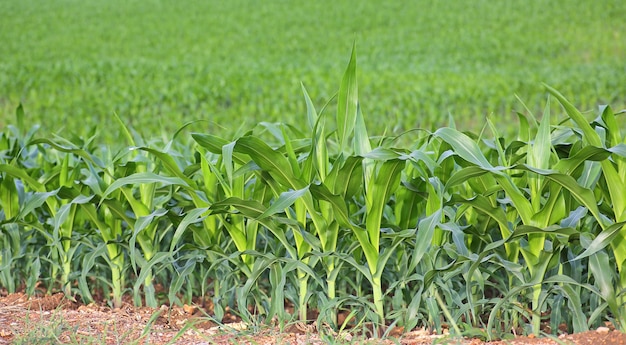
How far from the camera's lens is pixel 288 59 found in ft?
63.0

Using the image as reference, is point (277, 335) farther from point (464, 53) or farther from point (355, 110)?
point (464, 53)

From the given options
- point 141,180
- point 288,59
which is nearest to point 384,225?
point 141,180

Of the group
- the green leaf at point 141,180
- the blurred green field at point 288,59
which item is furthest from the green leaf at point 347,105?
the green leaf at point 141,180

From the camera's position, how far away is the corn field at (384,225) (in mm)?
2154

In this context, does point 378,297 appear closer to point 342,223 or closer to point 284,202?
point 342,223

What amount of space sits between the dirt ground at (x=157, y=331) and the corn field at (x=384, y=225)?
0.08 m

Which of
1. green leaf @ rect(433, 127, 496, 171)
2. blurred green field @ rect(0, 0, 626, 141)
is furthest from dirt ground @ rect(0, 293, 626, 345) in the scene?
blurred green field @ rect(0, 0, 626, 141)

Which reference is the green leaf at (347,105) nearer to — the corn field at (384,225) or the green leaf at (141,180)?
the corn field at (384,225)

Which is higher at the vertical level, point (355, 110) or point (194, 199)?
point (355, 110)

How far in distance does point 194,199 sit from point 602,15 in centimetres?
2487

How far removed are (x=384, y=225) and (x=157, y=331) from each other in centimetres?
93

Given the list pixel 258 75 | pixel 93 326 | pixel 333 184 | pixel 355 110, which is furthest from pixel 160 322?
pixel 258 75

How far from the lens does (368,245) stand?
2287 mm

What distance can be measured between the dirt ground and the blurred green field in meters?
0.91
